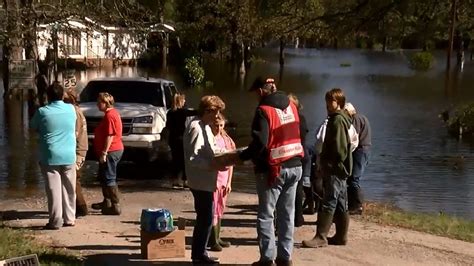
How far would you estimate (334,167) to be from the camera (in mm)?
8852

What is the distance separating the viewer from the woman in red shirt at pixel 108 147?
34.5 ft

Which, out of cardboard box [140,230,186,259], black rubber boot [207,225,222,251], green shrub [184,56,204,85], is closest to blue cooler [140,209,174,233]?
cardboard box [140,230,186,259]

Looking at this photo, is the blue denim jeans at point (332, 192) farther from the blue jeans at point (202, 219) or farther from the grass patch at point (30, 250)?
the grass patch at point (30, 250)

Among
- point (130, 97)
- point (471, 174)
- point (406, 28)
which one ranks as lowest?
point (471, 174)

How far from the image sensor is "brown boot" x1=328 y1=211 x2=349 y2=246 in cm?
922

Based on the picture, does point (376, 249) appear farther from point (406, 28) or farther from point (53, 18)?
point (406, 28)

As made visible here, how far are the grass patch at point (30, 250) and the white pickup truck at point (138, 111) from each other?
6256mm

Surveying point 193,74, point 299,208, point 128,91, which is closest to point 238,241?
point 299,208

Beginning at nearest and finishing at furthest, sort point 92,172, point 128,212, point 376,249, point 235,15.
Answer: point 376,249
point 128,212
point 92,172
point 235,15

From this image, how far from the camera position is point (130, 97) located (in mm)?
16625

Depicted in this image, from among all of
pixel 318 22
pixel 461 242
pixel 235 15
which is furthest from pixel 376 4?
pixel 235 15

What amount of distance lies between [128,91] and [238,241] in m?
7.87

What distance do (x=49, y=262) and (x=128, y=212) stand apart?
11.1 feet

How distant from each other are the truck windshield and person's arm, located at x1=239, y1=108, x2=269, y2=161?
9.21 meters
